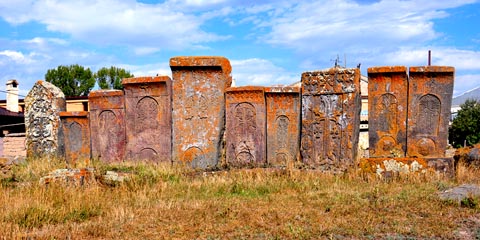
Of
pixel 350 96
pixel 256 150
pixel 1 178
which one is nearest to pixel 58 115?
pixel 1 178

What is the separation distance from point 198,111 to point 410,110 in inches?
148

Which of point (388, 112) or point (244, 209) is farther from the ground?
point (388, 112)

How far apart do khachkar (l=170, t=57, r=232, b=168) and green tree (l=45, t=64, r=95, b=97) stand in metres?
33.3

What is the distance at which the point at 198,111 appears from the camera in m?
8.74

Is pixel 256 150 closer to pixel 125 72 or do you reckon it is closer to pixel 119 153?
pixel 119 153

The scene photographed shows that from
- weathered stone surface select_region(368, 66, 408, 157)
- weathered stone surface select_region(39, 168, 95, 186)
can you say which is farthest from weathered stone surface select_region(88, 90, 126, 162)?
weathered stone surface select_region(368, 66, 408, 157)

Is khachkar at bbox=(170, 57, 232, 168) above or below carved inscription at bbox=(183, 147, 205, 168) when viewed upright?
above

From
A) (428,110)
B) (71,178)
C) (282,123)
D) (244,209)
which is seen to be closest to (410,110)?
(428,110)

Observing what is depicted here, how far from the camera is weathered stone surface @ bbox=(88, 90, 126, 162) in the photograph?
9.27 m

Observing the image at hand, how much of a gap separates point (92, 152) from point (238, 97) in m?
3.24

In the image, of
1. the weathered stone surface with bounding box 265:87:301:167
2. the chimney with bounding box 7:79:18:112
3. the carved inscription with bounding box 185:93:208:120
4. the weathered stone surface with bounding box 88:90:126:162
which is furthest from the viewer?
the chimney with bounding box 7:79:18:112

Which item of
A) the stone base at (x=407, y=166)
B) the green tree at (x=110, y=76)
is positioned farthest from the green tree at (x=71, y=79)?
the stone base at (x=407, y=166)

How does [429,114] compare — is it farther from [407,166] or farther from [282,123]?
[282,123]

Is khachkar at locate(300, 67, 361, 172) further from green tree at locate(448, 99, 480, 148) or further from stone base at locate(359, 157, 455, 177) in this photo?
green tree at locate(448, 99, 480, 148)
